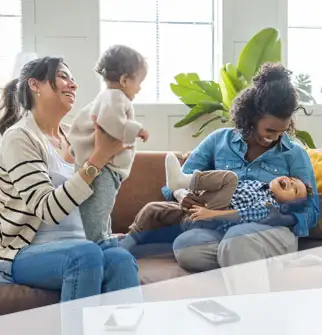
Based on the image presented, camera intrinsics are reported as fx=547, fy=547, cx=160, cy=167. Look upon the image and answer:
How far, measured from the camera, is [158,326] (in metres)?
0.69

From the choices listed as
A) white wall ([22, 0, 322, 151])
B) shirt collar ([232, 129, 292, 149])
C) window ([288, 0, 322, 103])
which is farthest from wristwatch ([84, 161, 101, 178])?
window ([288, 0, 322, 103])

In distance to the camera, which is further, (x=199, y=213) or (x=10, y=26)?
(x=10, y=26)

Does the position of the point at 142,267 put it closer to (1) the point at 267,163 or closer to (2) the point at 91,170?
(2) the point at 91,170

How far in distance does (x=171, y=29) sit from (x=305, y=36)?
758mm

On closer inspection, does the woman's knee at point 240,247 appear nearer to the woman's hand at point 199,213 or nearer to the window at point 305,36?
the woman's hand at point 199,213

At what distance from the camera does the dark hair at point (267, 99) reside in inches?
34.2

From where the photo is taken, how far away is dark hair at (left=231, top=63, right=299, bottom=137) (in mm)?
869

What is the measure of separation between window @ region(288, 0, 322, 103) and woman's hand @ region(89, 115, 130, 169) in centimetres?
145

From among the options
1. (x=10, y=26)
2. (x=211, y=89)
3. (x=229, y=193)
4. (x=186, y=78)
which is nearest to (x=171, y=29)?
(x=186, y=78)

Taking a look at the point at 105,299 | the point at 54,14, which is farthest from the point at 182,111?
the point at 105,299

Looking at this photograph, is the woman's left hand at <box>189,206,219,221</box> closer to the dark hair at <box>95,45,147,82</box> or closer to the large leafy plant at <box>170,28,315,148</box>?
the dark hair at <box>95,45,147,82</box>

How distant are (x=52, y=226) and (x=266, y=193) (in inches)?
13.2

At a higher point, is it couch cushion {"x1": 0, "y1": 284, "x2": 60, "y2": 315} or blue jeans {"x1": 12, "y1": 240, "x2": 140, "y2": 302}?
blue jeans {"x1": 12, "y1": 240, "x2": 140, "y2": 302}

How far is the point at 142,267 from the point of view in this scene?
2.48 feet
